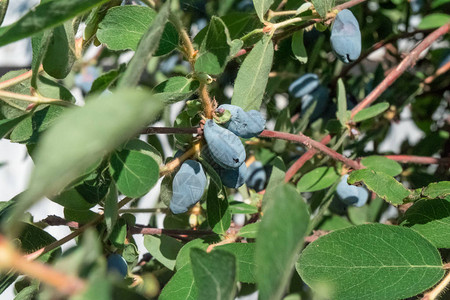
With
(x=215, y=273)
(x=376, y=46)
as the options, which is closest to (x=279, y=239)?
(x=215, y=273)

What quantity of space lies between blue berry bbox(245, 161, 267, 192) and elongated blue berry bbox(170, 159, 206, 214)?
1.38 ft

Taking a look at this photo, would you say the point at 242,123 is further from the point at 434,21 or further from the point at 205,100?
the point at 434,21

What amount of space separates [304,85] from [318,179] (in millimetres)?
245

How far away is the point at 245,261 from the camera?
2.12 feet

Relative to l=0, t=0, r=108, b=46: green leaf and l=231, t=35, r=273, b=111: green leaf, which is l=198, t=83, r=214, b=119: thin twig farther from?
l=0, t=0, r=108, b=46: green leaf

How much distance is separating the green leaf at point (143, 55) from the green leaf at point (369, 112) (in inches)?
20.4

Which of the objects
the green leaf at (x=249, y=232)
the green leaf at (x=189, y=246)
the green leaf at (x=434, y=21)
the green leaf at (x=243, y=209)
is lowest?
the green leaf at (x=243, y=209)

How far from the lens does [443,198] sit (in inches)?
26.2

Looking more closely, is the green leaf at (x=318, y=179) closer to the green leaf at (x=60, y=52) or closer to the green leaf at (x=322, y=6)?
the green leaf at (x=322, y=6)

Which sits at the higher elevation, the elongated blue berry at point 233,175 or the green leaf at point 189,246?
the elongated blue berry at point 233,175

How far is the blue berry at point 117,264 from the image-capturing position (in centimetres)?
66

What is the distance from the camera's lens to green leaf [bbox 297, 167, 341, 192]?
859 mm

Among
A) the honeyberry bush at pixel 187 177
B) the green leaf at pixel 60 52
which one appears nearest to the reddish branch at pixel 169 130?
the honeyberry bush at pixel 187 177

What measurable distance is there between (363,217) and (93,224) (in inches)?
23.1
